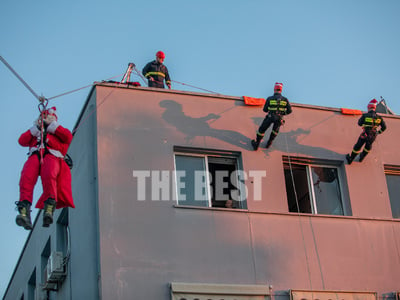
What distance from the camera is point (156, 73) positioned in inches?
744

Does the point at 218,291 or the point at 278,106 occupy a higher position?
the point at 278,106

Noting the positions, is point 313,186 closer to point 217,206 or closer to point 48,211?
point 217,206

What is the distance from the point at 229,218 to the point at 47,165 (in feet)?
12.7

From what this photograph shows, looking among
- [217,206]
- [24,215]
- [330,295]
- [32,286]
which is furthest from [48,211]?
[32,286]

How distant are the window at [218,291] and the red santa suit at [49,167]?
98.6 inches

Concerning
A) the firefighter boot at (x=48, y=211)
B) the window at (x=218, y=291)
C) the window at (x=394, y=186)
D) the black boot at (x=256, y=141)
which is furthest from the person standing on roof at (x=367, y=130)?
the firefighter boot at (x=48, y=211)

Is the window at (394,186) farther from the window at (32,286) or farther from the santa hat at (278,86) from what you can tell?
the window at (32,286)

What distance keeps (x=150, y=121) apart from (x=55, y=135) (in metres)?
2.68

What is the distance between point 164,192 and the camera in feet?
52.1

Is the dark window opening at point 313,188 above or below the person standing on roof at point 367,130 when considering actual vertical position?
below

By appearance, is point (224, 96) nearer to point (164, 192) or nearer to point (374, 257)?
point (164, 192)

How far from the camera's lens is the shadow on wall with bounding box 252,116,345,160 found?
17625 mm

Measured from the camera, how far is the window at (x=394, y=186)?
712 inches

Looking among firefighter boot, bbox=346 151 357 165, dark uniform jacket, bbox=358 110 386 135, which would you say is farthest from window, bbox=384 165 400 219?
dark uniform jacket, bbox=358 110 386 135
